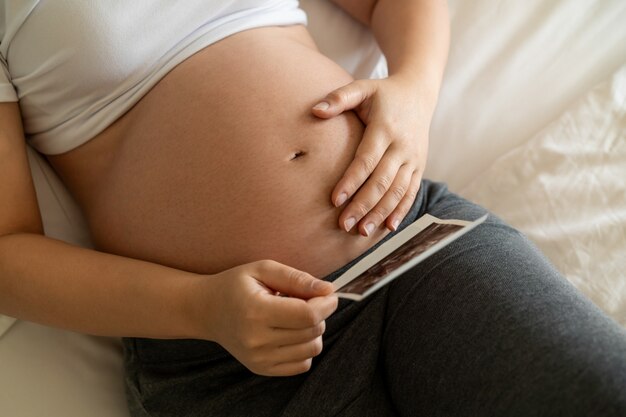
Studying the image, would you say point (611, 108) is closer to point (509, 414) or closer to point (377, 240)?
point (377, 240)

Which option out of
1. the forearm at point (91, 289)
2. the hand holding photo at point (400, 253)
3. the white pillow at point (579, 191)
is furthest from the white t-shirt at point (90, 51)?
the white pillow at point (579, 191)

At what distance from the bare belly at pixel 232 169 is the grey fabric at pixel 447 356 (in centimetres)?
11

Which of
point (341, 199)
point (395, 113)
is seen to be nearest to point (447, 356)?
point (341, 199)

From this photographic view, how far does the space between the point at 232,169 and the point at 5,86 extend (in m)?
0.39

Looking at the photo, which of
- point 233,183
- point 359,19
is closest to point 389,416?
point 233,183

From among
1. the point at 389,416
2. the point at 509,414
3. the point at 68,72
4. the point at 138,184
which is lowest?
the point at 389,416

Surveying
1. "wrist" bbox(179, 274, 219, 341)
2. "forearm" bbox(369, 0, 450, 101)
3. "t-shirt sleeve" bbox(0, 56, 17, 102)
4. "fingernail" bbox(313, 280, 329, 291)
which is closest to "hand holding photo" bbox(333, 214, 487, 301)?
"fingernail" bbox(313, 280, 329, 291)

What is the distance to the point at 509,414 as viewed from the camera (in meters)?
0.60

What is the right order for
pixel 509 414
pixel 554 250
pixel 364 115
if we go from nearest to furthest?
1. pixel 509 414
2. pixel 364 115
3. pixel 554 250

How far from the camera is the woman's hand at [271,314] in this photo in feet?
2.10

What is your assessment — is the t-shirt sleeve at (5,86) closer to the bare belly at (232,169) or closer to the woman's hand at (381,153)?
the bare belly at (232,169)

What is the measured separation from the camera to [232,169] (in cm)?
79

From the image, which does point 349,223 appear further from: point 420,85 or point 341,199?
point 420,85

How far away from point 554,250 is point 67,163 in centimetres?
87
